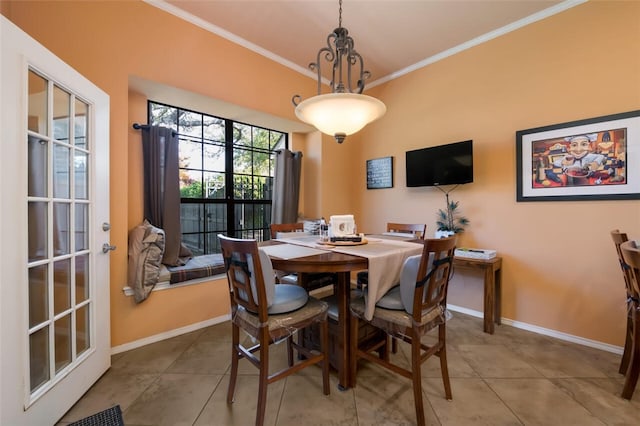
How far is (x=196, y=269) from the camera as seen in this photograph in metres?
2.43

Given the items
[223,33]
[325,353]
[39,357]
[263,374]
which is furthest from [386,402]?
[223,33]

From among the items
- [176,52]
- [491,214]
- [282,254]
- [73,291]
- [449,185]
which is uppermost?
[176,52]

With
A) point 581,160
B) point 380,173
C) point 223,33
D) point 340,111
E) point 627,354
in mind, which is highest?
point 223,33

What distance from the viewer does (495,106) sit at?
262 centimetres

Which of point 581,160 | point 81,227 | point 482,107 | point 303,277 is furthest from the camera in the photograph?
point 482,107

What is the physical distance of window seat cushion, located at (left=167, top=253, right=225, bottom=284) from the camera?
7.64ft

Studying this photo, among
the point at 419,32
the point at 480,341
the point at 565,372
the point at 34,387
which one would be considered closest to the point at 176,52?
the point at 419,32

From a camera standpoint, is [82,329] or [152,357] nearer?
[82,329]

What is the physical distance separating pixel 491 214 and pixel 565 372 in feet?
4.58

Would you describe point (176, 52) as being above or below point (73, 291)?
above

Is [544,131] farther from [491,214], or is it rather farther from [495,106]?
[491,214]

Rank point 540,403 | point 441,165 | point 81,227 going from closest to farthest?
point 540,403 → point 81,227 → point 441,165

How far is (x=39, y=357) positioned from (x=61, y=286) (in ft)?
1.15

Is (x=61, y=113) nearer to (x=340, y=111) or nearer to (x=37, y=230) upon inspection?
(x=37, y=230)
